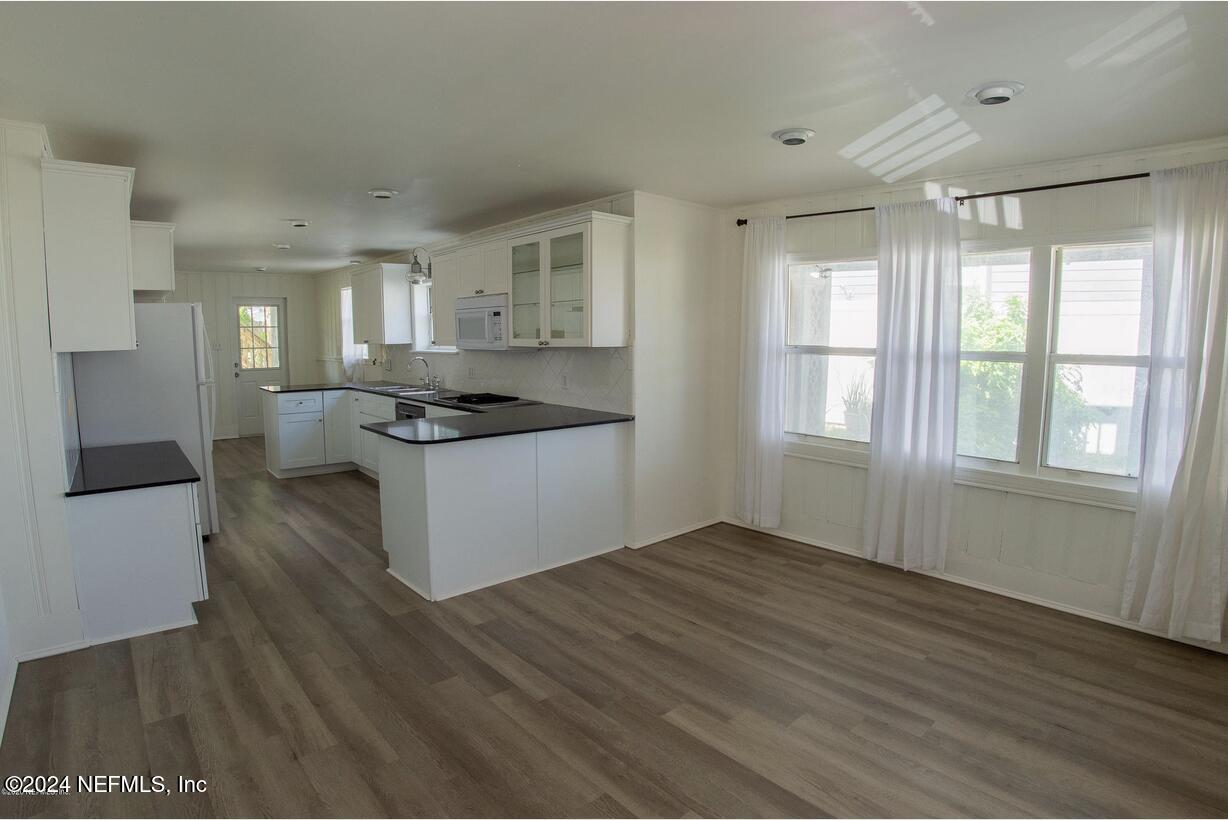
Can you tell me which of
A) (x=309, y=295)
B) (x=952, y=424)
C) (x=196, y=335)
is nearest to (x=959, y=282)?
(x=952, y=424)

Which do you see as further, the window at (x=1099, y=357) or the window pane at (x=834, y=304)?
the window pane at (x=834, y=304)

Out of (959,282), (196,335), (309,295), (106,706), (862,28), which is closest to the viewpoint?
(862,28)

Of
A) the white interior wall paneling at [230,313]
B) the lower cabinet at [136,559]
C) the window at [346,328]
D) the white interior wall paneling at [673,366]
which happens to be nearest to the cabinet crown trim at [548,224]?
the white interior wall paneling at [673,366]

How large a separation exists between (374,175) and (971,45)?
3061 mm

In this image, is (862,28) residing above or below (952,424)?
above

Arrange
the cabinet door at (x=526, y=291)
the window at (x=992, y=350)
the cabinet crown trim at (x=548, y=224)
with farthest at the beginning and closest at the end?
the cabinet door at (x=526, y=291), the cabinet crown trim at (x=548, y=224), the window at (x=992, y=350)

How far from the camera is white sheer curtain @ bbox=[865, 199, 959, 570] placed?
12.3ft

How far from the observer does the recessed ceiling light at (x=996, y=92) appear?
2355mm

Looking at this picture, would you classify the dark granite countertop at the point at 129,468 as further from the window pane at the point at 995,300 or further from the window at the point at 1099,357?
the window at the point at 1099,357

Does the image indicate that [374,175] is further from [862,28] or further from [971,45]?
[971,45]

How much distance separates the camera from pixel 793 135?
295 centimetres

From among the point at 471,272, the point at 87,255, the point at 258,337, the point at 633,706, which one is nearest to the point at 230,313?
the point at 258,337

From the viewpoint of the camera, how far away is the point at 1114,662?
9.63ft

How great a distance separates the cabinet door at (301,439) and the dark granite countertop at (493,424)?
2787mm
